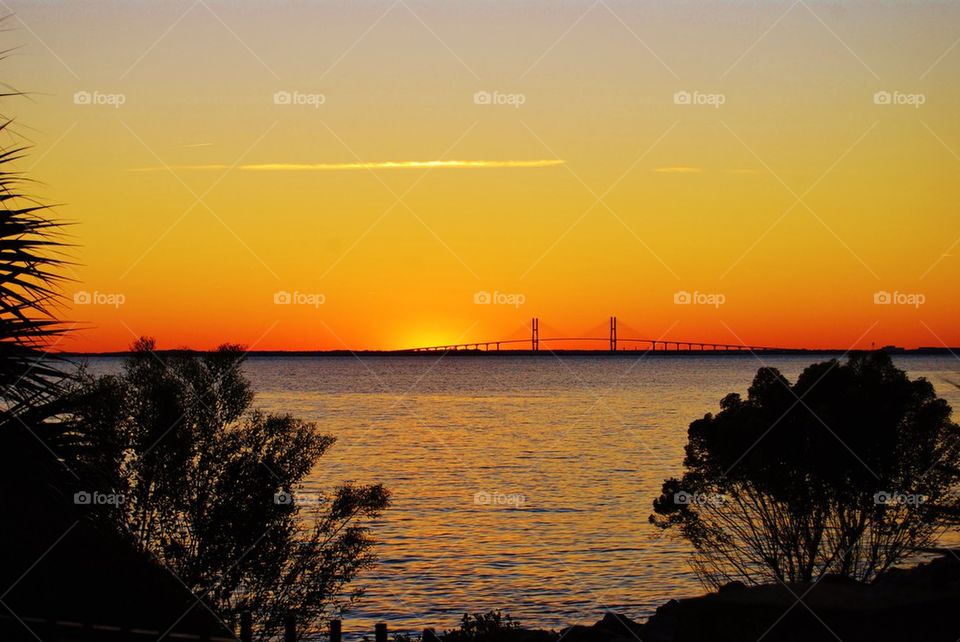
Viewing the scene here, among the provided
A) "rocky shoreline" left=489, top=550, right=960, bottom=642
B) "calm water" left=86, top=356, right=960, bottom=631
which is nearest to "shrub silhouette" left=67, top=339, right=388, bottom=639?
"calm water" left=86, top=356, right=960, bottom=631

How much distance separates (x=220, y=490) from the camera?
3562cm

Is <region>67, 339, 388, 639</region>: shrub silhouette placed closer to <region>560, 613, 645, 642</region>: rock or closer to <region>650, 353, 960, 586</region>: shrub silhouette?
<region>560, 613, 645, 642</region>: rock

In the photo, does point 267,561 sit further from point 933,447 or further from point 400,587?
point 933,447

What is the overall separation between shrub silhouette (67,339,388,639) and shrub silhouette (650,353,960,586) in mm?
12733

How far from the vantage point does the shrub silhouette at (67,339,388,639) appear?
33969mm

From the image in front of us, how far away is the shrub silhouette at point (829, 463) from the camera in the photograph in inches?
1375

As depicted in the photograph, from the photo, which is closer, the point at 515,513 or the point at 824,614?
the point at 824,614

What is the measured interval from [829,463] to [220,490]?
2150cm

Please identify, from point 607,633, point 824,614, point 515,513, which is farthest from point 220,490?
point 515,513

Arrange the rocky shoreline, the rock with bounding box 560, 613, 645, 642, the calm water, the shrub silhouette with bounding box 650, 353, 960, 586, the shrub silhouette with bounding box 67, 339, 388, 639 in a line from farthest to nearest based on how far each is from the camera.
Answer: the calm water → the shrub silhouette with bounding box 650, 353, 960, 586 → the shrub silhouette with bounding box 67, 339, 388, 639 → the rock with bounding box 560, 613, 645, 642 → the rocky shoreline

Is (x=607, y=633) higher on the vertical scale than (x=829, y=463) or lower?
lower

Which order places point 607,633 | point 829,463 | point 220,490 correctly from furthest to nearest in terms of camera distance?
1. point 220,490
2. point 829,463
3. point 607,633

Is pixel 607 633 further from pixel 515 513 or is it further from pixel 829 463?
pixel 515 513

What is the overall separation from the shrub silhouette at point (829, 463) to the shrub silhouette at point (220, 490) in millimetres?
12733
